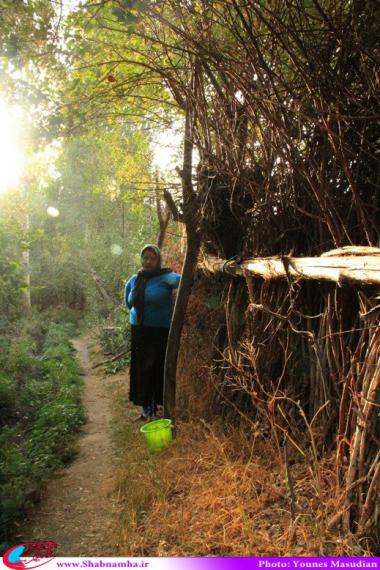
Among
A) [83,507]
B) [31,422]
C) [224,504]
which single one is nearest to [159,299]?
[83,507]

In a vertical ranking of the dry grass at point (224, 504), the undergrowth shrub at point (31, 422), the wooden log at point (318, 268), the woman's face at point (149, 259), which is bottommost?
the undergrowth shrub at point (31, 422)

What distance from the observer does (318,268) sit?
250 centimetres

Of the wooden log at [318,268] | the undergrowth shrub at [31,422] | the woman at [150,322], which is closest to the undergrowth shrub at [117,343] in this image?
the undergrowth shrub at [31,422]

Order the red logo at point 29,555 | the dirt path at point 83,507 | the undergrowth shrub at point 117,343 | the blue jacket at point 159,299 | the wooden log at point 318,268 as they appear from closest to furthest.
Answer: the wooden log at point 318,268 < the red logo at point 29,555 < the dirt path at point 83,507 < the blue jacket at point 159,299 < the undergrowth shrub at point 117,343

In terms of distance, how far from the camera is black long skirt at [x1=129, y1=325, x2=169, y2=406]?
4.93 meters

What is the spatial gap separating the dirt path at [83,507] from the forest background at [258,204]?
0.83 ft

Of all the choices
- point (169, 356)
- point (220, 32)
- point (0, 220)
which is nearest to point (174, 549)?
point (169, 356)

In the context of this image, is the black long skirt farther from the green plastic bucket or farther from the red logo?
the red logo

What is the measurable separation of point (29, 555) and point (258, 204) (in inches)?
124

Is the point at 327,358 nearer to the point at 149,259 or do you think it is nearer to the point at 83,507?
the point at 83,507

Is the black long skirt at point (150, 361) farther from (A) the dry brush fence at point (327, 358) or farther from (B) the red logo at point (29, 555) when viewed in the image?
(B) the red logo at point (29, 555)

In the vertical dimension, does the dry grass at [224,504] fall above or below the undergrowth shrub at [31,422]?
above

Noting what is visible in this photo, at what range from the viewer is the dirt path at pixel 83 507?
2.87 meters

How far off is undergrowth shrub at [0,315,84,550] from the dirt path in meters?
0.15
